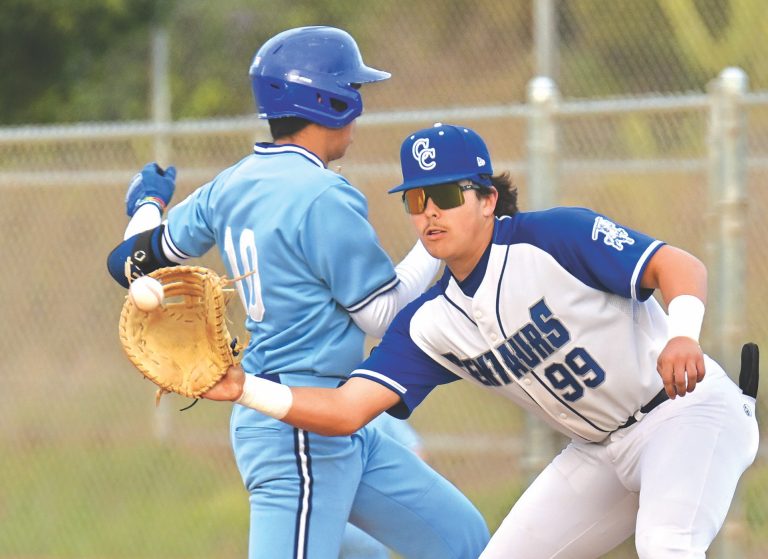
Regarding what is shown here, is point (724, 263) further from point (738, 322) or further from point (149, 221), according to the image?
point (149, 221)

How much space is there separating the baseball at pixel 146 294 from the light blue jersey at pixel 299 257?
53 cm

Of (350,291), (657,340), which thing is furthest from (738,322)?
(350,291)

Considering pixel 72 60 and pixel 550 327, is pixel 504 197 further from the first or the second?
pixel 72 60

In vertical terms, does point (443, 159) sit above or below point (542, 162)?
below

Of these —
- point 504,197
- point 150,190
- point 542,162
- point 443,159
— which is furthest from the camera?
point 542,162

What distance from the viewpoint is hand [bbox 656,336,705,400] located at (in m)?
3.66

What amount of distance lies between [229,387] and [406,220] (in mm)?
3273

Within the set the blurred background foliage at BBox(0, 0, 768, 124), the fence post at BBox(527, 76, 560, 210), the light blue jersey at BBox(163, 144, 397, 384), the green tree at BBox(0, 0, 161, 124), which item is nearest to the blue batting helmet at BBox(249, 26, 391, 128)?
the light blue jersey at BBox(163, 144, 397, 384)

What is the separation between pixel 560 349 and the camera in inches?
162

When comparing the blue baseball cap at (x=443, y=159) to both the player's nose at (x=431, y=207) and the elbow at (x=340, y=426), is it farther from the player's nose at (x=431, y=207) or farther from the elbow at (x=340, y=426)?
the elbow at (x=340, y=426)

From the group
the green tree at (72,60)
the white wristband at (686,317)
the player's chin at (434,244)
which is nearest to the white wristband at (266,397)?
the player's chin at (434,244)

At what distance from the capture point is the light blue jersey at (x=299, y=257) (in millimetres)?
4270

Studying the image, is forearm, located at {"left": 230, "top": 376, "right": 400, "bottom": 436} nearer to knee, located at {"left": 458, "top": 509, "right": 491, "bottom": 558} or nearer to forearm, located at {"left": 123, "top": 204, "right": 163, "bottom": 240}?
knee, located at {"left": 458, "top": 509, "right": 491, "bottom": 558}

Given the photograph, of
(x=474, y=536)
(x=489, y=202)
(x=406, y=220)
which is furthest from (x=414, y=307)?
(x=406, y=220)
